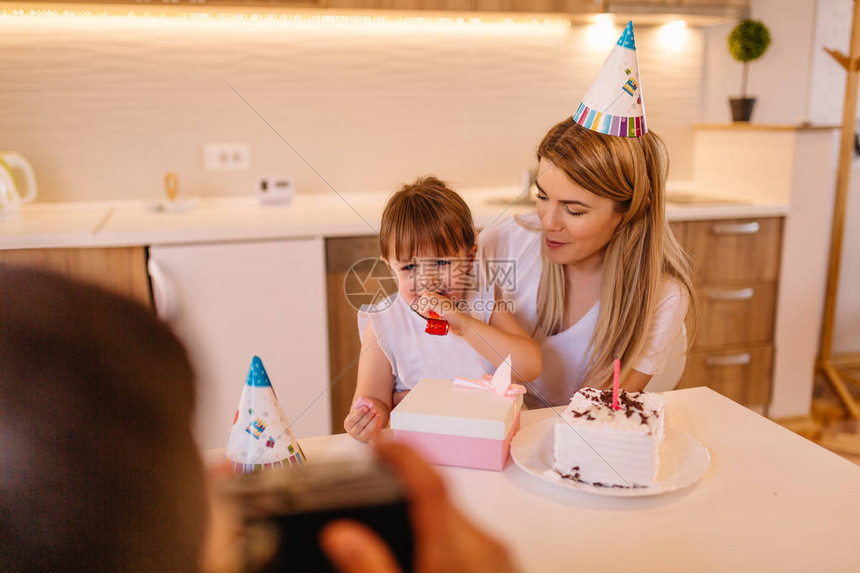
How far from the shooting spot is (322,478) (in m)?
0.24

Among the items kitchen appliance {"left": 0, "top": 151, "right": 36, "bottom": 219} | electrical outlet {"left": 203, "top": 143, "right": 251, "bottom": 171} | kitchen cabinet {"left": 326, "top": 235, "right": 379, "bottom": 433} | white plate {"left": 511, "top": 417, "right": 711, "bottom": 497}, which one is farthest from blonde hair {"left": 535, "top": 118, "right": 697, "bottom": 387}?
kitchen appliance {"left": 0, "top": 151, "right": 36, "bottom": 219}

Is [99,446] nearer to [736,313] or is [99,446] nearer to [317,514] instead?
[317,514]

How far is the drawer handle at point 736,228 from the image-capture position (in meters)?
2.27

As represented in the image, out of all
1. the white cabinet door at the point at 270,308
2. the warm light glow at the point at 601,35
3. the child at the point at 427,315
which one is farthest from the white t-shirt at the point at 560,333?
the warm light glow at the point at 601,35

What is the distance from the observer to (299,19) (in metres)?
2.29

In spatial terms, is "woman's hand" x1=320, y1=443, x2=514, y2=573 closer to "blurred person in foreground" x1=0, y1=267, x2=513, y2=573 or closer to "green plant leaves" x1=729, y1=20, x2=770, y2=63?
"blurred person in foreground" x1=0, y1=267, x2=513, y2=573

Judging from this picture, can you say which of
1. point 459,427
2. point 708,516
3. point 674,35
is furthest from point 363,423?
point 674,35

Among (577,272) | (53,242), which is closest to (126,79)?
(53,242)

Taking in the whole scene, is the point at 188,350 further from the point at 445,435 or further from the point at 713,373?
the point at 713,373

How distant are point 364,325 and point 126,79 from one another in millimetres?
1508

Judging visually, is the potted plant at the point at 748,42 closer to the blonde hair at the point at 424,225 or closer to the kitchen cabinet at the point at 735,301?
the kitchen cabinet at the point at 735,301

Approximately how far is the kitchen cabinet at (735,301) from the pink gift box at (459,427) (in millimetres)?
1633

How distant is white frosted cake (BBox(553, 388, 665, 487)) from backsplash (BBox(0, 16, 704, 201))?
1.44m

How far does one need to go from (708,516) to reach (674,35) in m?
2.34
